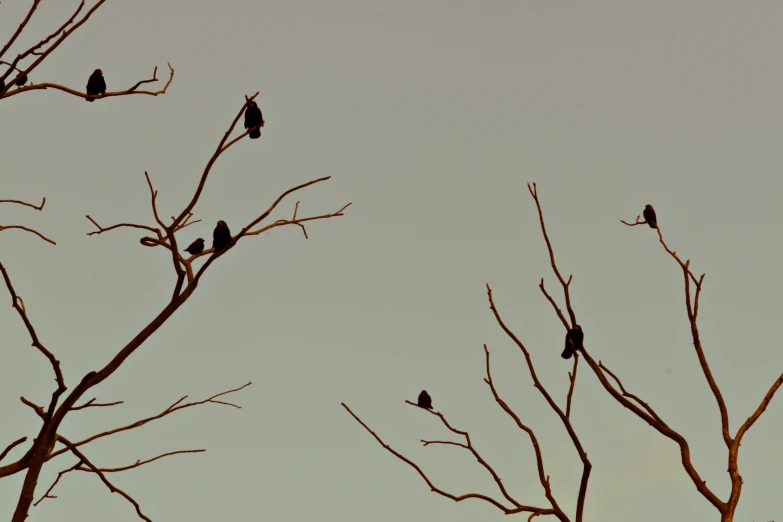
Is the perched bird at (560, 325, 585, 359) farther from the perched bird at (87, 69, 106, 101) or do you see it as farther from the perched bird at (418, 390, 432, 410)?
the perched bird at (87, 69, 106, 101)

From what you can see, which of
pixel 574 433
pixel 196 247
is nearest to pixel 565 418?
pixel 574 433

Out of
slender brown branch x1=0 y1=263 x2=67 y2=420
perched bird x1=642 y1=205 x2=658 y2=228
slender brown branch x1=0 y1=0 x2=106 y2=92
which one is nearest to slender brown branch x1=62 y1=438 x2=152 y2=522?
slender brown branch x1=0 y1=263 x2=67 y2=420

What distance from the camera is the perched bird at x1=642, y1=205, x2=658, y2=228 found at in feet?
18.9

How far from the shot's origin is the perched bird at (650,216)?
5757mm

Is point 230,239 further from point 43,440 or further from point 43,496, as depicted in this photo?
point 43,496

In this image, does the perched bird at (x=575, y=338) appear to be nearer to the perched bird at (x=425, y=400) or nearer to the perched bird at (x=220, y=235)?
the perched bird at (x=425, y=400)

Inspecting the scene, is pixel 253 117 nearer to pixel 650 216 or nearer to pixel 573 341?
pixel 573 341

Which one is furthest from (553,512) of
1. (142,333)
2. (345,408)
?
(142,333)

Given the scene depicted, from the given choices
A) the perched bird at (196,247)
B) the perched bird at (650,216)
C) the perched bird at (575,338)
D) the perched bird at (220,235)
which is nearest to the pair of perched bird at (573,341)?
the perched bird at (575,338)

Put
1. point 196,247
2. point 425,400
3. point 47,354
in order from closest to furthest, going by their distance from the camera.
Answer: point 47,354, point 425,400, point 196,247

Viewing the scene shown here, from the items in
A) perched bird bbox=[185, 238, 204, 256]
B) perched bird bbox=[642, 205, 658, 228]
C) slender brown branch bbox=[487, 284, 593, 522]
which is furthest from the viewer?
perched bird bbox=[185, 238, 204, 256]

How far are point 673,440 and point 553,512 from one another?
2.21 ft

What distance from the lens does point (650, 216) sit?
5.88m

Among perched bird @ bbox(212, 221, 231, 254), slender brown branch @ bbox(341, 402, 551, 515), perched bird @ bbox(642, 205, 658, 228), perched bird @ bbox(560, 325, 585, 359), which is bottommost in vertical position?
slender brown branch @ bbox(341, 402, 551, 515)
